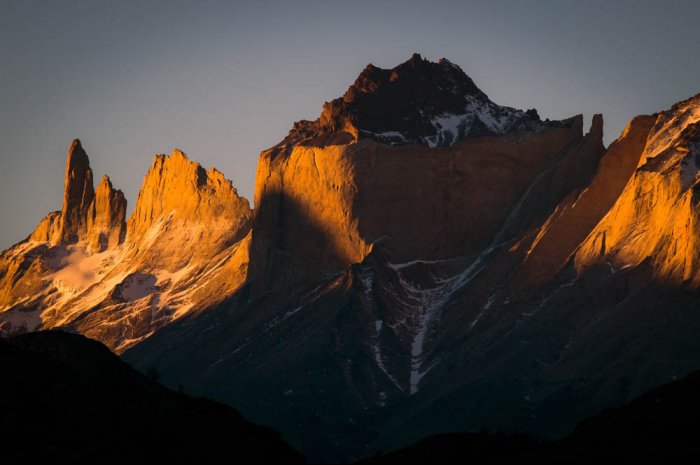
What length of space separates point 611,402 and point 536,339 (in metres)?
27.3

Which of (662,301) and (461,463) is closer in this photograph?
(461,463)

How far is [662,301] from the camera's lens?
185 meters

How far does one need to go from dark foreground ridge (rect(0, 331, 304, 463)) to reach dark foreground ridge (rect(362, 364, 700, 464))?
26.1 ft

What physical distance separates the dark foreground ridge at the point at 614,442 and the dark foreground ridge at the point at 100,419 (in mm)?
7953

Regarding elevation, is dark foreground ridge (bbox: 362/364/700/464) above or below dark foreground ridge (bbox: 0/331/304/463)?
below

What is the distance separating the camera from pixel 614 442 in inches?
3477

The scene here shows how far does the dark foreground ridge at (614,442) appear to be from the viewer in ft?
280

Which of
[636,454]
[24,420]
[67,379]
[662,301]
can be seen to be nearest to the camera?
[636,454]

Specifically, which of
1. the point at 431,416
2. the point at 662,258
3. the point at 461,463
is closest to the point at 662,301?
the point at 662,258

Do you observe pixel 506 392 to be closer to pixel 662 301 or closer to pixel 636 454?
pixel 662 301

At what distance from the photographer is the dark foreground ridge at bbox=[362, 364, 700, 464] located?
85.2 m

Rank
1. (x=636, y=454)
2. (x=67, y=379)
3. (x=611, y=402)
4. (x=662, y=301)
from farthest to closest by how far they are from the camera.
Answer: (x=662, y=301) → (x=611, y=402) → (x=67, y=379) → (x=636, y=454)

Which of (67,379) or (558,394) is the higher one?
(67,379)

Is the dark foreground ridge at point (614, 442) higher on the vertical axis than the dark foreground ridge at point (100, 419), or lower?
lower
